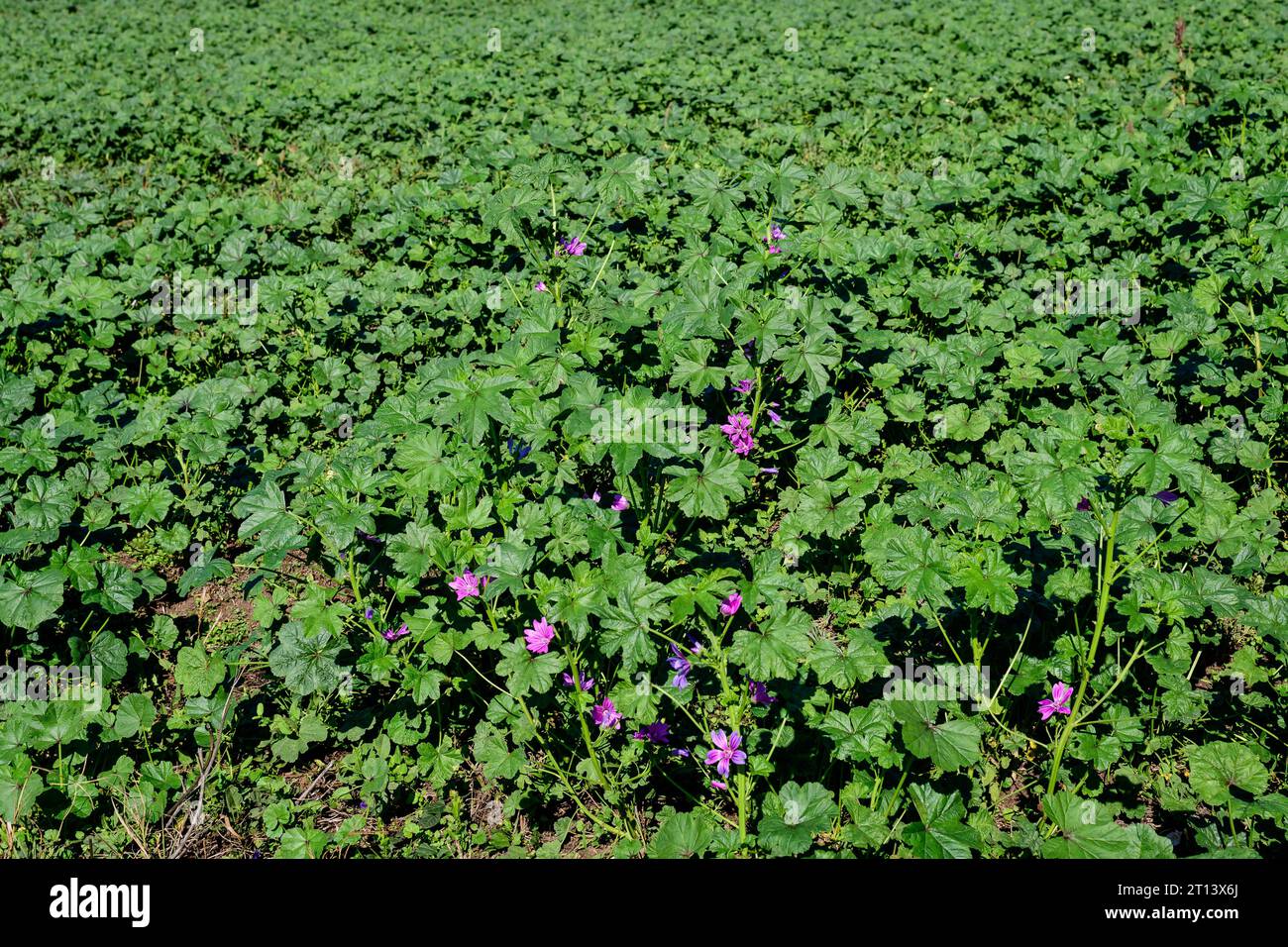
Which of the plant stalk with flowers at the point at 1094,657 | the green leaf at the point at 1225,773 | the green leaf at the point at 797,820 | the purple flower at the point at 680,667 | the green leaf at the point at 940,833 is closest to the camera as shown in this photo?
the green leaf at the point at 940,833

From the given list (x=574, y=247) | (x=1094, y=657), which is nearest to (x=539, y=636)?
(x=1094, y=657)

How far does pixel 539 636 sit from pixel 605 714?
0.37m

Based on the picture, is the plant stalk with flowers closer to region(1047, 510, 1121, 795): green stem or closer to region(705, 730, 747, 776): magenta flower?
region(1047, 510, 1121, 795): green stem

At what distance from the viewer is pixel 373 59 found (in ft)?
38.2

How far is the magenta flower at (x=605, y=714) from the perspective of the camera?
8.71ft

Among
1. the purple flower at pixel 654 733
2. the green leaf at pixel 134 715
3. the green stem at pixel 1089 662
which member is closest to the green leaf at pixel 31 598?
the green leaf at pixel 134 715

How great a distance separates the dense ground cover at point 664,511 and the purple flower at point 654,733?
1 cm

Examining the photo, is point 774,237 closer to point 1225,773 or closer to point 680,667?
point 680,667

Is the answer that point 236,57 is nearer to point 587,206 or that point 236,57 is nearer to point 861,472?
point 587,206

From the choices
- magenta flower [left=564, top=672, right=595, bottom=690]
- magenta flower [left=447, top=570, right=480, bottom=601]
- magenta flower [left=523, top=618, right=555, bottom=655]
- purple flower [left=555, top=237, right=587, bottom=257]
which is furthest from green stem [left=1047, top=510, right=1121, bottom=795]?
purple flower [left=555, top=237, right=587, bottom=257]

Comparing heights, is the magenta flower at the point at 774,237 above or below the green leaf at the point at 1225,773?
above

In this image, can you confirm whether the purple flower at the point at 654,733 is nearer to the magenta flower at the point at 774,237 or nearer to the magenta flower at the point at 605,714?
the magenta flower at the point at 605,714

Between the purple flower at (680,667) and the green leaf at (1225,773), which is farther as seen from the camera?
the purple flower at (680,667)
